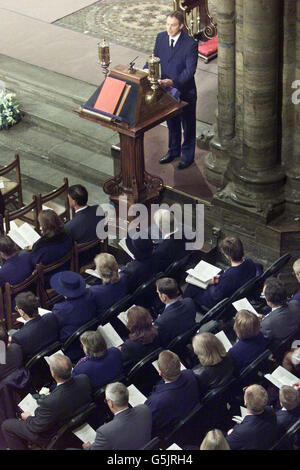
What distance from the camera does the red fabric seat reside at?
666 inches

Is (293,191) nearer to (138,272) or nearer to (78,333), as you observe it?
(138,272)

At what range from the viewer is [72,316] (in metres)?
11.3

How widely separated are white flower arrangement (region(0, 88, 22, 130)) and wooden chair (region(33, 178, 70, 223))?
203 centimetres

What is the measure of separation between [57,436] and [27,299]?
161 centimetres

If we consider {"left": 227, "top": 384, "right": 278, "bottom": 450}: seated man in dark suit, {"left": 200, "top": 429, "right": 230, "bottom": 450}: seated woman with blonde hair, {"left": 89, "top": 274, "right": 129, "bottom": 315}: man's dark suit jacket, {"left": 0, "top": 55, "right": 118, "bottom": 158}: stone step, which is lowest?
{"left": 0, "top": 55, "right": 118, "bottom": 158}: stone step

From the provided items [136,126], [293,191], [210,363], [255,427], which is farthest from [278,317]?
[136,126]

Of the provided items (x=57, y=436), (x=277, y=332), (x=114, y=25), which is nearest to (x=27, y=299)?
(x=57, y=436)

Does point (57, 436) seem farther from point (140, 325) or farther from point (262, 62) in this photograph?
point (262, 62)

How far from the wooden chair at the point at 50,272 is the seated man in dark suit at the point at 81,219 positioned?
0.33m

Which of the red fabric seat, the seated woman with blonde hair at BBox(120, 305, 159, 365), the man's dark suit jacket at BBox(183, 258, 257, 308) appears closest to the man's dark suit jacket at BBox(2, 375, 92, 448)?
the seated woman with blonde hair at BBox(120, 305, 159, 365)

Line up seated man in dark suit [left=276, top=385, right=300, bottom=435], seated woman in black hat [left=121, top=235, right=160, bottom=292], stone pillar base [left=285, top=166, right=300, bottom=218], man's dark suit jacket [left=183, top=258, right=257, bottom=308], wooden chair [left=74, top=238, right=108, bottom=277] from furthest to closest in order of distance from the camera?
stone pillar base [left=285, top=166, right=300, bottom=218]
wooden chair [left=74, top=238, right=108, bottom=277]
seated woman in black hat [left=121, top=235, right=160, bottom=292]
man's dark suit jacket [left=183, top=258, right=257, bottom=308]
seated man in dark suit [left=276, top=385, right=300, bottom=435]

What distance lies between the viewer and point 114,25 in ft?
60.9

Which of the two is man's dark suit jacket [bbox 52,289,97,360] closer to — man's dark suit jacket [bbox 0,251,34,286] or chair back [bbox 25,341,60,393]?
chair back [bbox 25,341,60,393]

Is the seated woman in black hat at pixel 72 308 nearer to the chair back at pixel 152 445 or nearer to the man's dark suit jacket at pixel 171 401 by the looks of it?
the man's dark suit jacket at pixel 171 401
